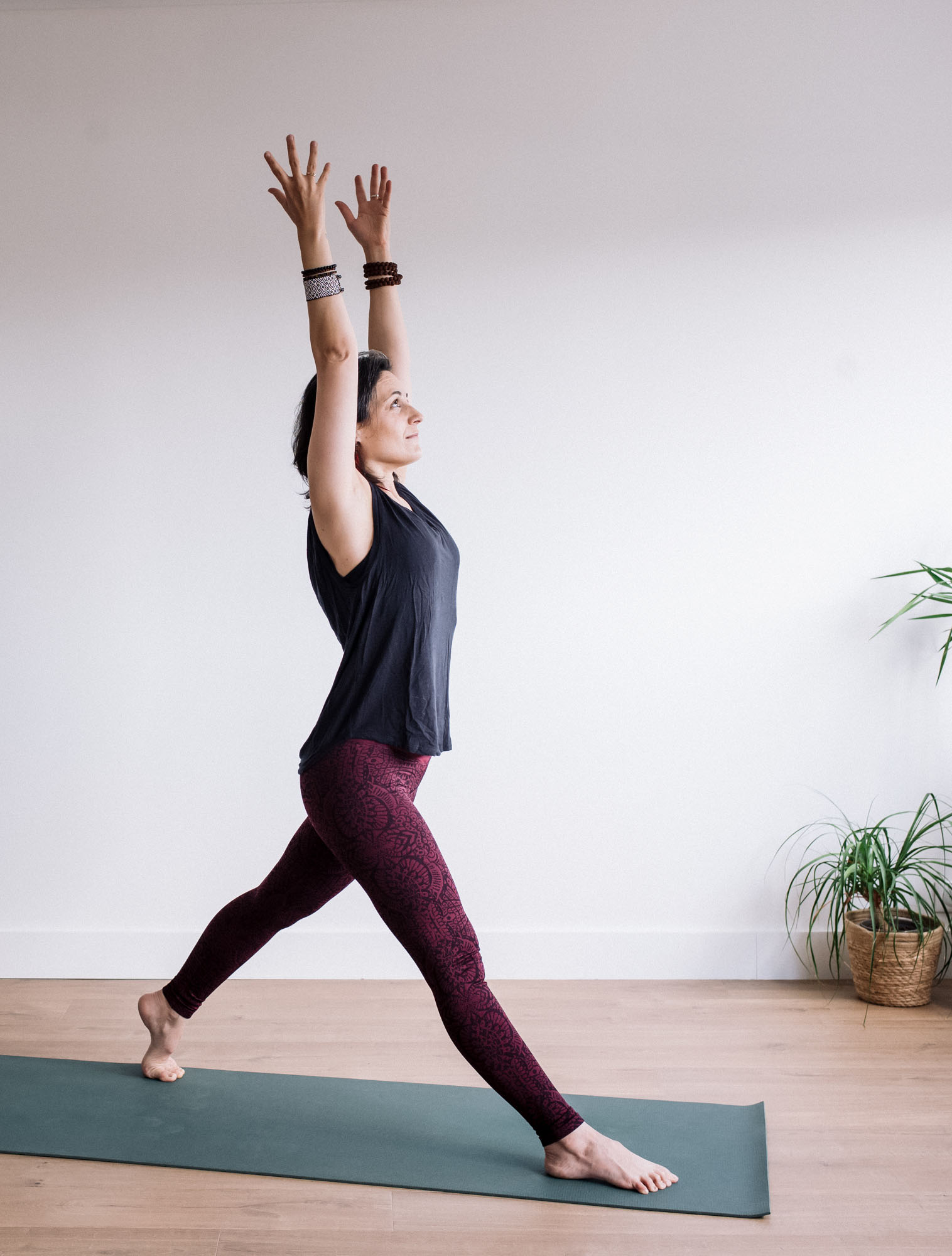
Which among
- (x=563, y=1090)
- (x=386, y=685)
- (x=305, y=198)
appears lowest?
(x=563, y=1090)

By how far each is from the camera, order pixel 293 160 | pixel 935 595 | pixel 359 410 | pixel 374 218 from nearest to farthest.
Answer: pixel 293 160, pixel 359 410, pixel 374 218, pixel 935 595

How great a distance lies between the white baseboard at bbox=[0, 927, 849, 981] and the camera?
9.83ft

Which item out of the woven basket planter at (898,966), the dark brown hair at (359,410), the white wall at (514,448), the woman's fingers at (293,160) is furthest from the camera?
the white wall at (514,448)

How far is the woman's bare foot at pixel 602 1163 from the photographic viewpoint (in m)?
1.84

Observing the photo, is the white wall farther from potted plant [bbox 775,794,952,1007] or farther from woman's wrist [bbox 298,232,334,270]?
woman's wrist [bbox 298,232,334,270]

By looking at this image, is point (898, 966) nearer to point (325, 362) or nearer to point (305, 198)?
point (325, 362)

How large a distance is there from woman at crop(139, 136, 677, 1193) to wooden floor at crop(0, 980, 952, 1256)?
0.70ft

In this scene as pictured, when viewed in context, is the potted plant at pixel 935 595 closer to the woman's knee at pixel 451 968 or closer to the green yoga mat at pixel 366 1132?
the green yoga mat at pixel 366 1132

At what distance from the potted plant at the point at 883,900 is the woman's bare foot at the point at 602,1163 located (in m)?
1.08

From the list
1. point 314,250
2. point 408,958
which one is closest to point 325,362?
point 314,250

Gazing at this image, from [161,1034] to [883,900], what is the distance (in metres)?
1.78

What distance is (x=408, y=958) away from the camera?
119 inches

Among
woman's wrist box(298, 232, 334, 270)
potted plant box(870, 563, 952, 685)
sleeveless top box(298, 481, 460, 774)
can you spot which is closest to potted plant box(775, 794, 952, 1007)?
potted plant box(870, 563, 952, 685)

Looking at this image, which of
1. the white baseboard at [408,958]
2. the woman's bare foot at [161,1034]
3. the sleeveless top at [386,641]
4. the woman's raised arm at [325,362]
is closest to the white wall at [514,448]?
the white baseboard at [408,958]
